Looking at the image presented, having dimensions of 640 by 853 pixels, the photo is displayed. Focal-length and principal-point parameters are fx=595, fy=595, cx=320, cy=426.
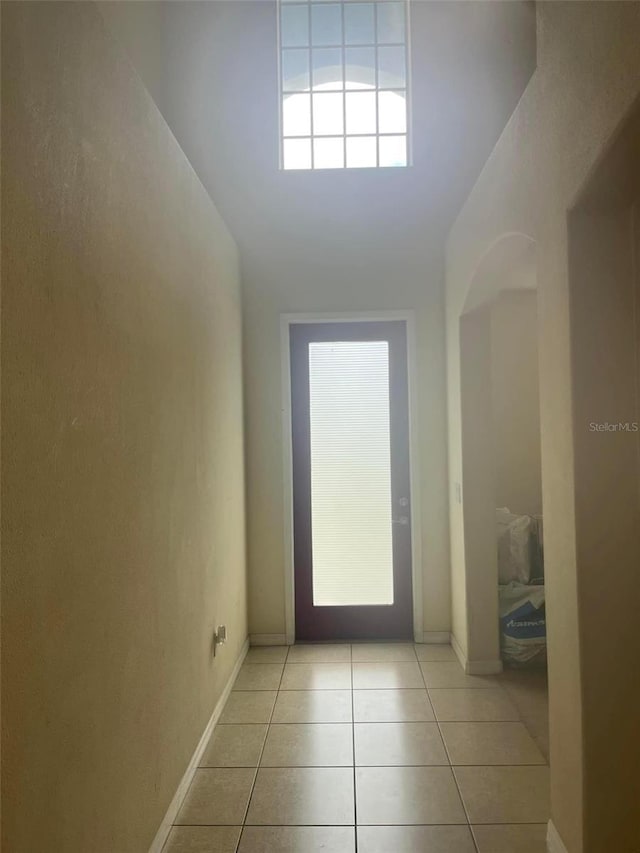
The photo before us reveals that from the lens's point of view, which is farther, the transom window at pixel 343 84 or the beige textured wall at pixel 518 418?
the beige textured wall at pixel 518 418

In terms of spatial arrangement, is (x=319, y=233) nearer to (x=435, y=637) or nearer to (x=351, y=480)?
(x=351, y=480)

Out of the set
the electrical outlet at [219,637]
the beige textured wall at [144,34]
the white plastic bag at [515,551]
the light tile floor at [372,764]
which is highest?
the beige textured wall at [144,34]

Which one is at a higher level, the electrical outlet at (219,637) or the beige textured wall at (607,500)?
the beige textured wall at (607,500)

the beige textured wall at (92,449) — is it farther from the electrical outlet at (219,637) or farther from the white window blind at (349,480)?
the white window blind at (349,480)

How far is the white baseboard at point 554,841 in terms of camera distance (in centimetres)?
195

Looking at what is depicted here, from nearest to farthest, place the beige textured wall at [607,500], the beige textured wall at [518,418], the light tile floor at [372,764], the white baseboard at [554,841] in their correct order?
the beige textured wall at [607,500], the white baseboard at [554,841], the light tile floor at [372,764], the beige textured wall at [518,418]

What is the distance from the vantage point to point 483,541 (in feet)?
11.8

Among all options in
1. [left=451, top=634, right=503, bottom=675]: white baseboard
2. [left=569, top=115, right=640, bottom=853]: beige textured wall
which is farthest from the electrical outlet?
[left=569, top=115, right=640, bottom=853]: beige textured wall

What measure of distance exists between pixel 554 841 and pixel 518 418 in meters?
2.79

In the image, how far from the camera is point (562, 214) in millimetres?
1849

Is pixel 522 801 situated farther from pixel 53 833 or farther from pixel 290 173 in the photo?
pixel 290 173

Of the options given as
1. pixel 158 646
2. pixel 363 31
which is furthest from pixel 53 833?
pixel 363 31

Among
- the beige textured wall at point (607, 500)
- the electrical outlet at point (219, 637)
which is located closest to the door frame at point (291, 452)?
the electrical outlet at point (219, 637)

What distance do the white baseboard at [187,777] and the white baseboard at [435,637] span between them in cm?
132
